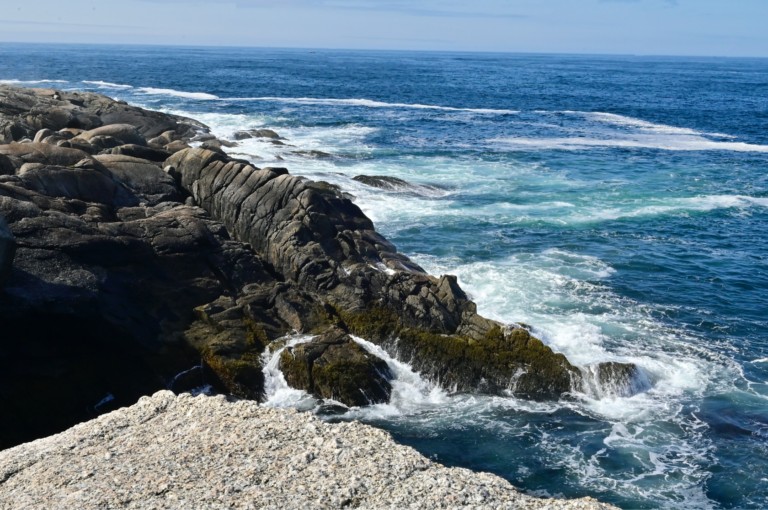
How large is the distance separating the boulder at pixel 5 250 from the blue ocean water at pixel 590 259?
438 inches

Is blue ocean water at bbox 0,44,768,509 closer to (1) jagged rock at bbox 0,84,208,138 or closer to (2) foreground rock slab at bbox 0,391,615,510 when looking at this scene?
(2) foreground rock slab at bbox 0,391,615,510

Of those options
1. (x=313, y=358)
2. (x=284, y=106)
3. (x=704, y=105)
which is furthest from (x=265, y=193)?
(x=704, y=105)

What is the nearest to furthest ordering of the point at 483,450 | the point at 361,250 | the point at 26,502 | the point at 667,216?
the point at 26,502, the point at 483,450, the point at 361,250, the point at 667,216

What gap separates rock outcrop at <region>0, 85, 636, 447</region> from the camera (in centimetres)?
1972

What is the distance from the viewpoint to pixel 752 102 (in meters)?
107

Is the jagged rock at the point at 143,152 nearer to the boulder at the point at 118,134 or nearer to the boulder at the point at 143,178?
the boulder at the point at 143,178

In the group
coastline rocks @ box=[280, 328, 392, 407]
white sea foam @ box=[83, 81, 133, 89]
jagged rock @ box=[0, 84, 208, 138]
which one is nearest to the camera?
coastline rocks @ box=[280, 328, 392, 407]

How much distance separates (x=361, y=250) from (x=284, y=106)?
223 ft

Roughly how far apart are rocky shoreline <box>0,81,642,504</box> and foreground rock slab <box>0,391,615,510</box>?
5.28 metres

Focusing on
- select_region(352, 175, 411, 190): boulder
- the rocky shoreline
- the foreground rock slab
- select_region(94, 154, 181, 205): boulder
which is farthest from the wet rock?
select_region(352, 175, 411, 190): boulder

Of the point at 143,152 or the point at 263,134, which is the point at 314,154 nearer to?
the point at 263,134

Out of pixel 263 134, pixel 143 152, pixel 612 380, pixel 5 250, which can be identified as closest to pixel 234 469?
pixel 5 250

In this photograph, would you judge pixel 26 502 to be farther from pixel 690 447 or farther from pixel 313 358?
pixel 690 447

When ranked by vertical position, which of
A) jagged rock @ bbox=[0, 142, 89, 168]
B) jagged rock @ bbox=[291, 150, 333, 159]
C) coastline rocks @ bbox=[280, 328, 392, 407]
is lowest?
coastline rocks @ bbox=[280, 328, 392, 407]
